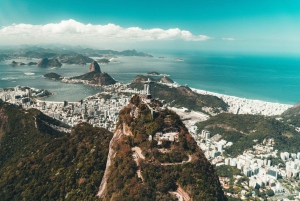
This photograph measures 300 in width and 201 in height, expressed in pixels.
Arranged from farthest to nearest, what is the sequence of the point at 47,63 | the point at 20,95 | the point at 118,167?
the point at 47,63 → the point at 20,95 → the point at 118,167

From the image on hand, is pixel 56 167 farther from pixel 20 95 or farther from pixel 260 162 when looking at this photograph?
pixel 20 95

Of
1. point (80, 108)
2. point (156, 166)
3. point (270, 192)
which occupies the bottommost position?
point (270, 192)

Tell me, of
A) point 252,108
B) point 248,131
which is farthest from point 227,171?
point 252,108

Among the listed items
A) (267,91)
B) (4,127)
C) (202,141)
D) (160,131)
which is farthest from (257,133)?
(267,91)

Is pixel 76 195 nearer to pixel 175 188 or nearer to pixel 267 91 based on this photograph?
pixel 175 188

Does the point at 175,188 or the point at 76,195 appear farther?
the point at 76,195

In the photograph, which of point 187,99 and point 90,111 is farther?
point 187,99

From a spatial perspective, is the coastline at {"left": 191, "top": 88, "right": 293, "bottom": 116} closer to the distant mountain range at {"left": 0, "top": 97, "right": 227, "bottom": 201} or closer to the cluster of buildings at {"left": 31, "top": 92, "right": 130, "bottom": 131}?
the cluster of buildings at {"left": 31, "top": 92, "right": 130, "bottom": 131}
